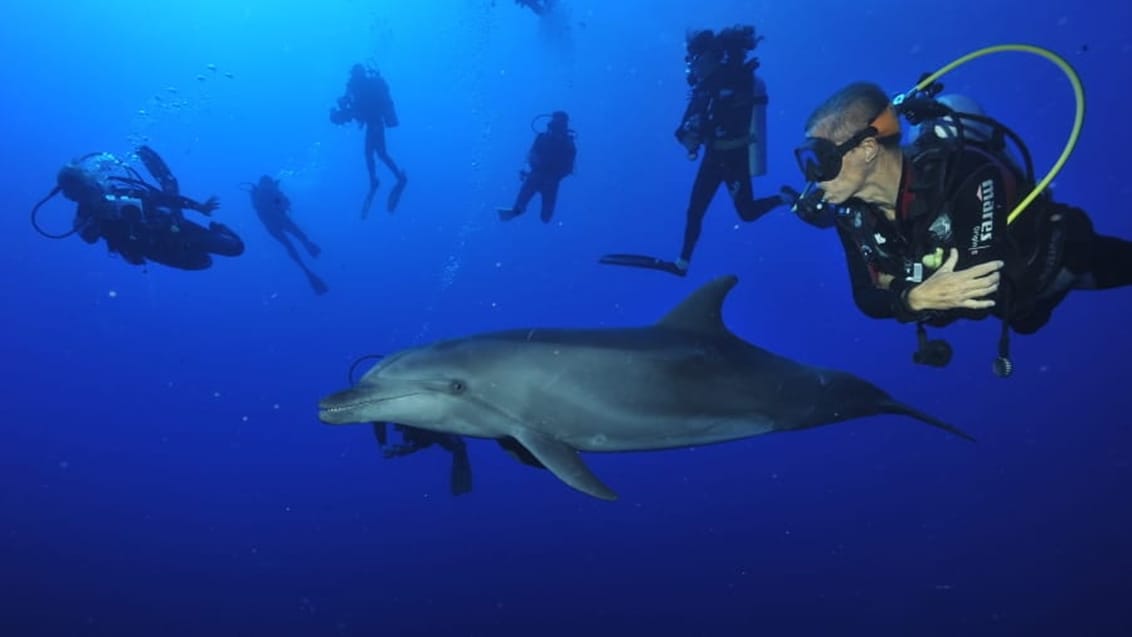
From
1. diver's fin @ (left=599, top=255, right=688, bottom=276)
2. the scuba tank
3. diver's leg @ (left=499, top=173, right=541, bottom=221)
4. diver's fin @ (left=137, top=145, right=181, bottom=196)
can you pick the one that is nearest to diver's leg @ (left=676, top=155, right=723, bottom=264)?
diver's fin @ (left=599, top=255, right=688, bottom=276)

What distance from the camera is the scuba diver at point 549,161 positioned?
13.4m

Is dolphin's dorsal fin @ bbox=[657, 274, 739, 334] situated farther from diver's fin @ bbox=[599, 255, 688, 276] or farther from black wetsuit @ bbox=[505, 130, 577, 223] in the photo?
black wetsuit @ bbox=[505, 130, 577, 223]

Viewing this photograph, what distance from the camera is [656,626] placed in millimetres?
13844

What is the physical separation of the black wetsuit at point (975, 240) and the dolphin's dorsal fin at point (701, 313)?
3.41 feet

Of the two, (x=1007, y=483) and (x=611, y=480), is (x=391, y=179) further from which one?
(x=1007, y=483)

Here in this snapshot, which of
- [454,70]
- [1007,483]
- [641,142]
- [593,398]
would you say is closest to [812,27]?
[641,142]

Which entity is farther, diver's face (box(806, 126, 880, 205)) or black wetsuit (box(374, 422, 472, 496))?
black wetsuit (box(374, 422, 472, 496))

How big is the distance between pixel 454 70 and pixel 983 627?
8887 cm

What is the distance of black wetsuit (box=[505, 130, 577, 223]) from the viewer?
13.4 meters

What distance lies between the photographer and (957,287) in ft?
10.4

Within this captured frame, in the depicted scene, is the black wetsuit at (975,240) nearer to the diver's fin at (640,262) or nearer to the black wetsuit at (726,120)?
the diver's fin at (640,262)

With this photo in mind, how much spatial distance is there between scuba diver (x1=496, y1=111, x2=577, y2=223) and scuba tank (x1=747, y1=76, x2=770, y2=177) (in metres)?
4.75

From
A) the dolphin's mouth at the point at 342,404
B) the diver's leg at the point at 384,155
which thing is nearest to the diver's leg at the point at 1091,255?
the dolphin's mouth at the point at 342,404

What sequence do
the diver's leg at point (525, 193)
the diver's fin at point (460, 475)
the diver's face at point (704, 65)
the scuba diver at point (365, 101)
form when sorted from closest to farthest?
the diver's fin at point (460, 475) → the diver's face at point (704, 65) → the diver's leg at point (525, 193) → the scuba diver at point (365, 101)
